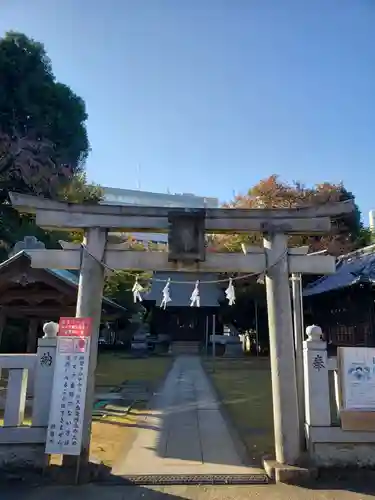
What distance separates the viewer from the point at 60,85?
38.6 meters

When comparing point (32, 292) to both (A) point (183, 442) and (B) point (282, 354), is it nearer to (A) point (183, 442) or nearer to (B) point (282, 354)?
(A) point (183, 442)

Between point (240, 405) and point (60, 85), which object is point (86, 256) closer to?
point (240, 405)

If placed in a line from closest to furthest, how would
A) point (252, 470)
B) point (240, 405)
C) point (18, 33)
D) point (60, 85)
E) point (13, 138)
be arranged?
point (252, 470) < point (240, 405) < point (13, 138) < point (18, 33) < point (60, 85)

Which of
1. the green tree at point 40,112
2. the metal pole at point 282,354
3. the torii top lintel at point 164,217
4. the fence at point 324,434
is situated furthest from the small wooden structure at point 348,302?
the green tree at point 40,112

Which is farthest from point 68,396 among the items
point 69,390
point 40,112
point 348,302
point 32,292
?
point 40,112

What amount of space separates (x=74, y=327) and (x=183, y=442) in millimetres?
3396

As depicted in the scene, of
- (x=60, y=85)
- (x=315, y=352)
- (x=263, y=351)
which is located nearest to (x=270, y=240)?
(x=315, y=352)

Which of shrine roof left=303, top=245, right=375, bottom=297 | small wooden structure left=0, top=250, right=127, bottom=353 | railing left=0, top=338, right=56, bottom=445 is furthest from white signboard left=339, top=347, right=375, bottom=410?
shrine roof left=303, top=245, right=375, bottom=297

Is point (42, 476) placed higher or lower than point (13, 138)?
lower

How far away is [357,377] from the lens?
20.1 ft

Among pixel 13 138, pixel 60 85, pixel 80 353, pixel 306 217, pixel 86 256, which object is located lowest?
pixel 80 353

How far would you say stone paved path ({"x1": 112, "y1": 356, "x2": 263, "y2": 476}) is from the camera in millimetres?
6246

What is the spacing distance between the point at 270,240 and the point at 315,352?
1.95 meters

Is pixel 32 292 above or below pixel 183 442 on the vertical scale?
above
